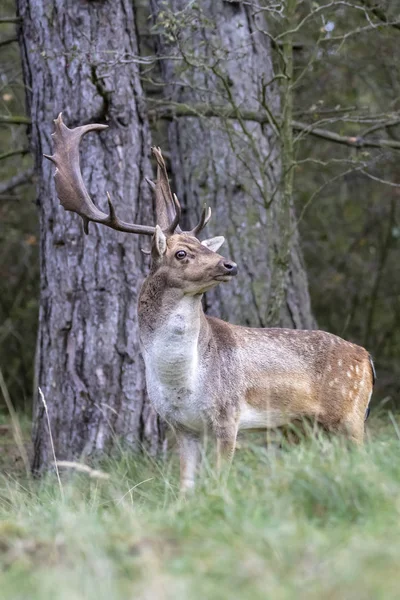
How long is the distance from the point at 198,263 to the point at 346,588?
3343 mm

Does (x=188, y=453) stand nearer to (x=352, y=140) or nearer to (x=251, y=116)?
Result: (x=251, y=116)

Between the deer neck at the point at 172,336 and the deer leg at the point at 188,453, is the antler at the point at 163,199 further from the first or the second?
the deer leg at the point at 188,453

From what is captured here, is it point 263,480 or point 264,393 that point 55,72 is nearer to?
point 264,393

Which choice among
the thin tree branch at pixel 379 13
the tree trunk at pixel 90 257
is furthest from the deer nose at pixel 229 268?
the thin tree branch at pixel 379 13

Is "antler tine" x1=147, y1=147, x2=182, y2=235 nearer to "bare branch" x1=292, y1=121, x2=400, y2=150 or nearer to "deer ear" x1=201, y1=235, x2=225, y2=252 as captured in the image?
"deer ear" x1=201, y1=235, x2=225, y2=252

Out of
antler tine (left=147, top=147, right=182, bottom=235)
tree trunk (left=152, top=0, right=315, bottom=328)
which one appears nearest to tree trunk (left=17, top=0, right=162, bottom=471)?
tree trunk (left=152, top=0, right=315, bottom=328)

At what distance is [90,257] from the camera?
7.86 meters

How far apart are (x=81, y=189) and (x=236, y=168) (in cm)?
218

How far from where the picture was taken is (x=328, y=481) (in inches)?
162

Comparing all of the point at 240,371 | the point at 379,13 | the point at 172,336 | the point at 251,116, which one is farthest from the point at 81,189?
the point at 379,13

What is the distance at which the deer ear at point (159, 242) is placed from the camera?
20.8 ft

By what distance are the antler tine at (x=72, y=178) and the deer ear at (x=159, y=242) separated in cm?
41

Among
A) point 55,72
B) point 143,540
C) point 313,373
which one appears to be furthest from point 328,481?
point 55,72

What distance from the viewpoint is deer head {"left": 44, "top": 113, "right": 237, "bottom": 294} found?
20.2 ft
